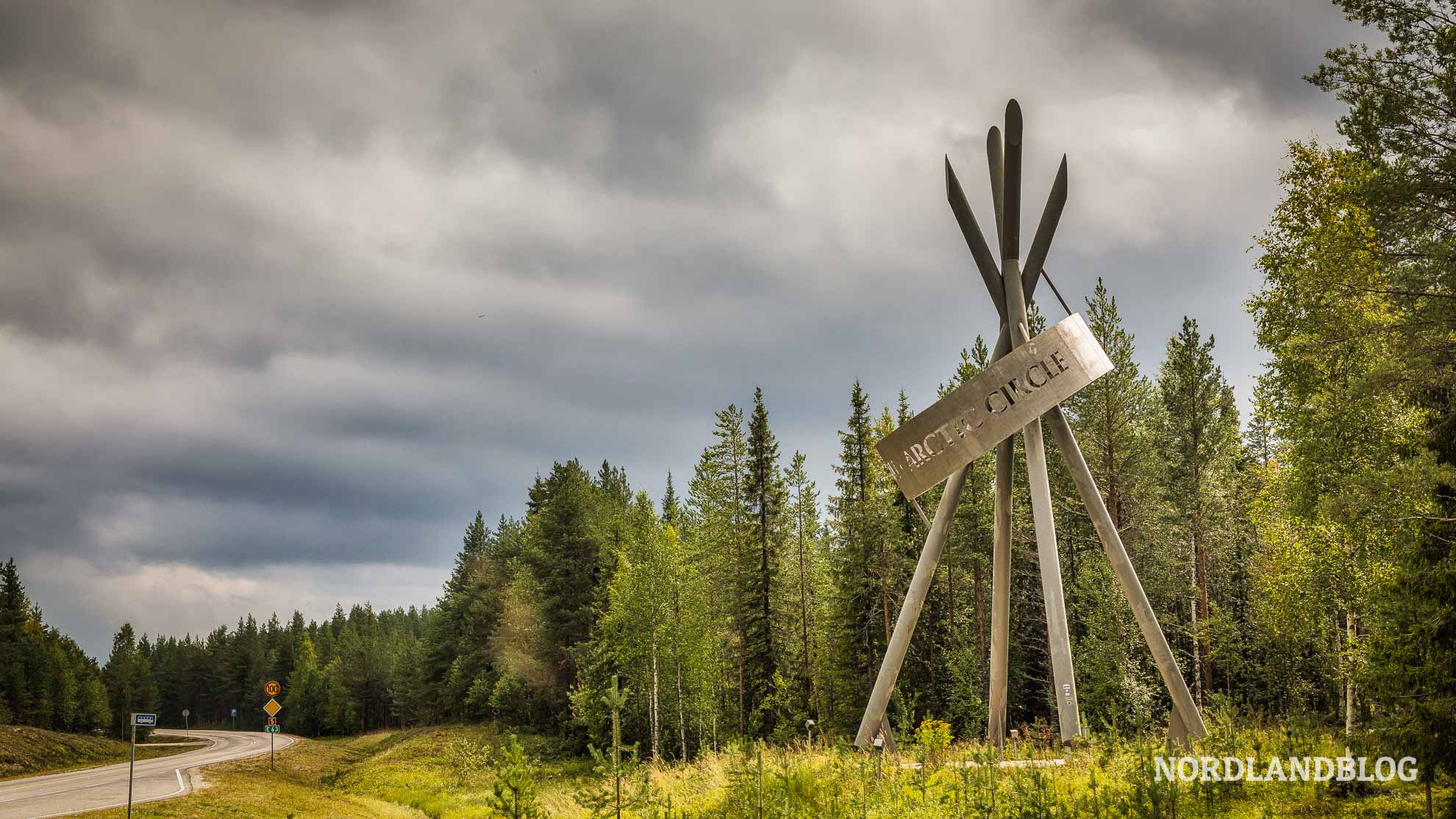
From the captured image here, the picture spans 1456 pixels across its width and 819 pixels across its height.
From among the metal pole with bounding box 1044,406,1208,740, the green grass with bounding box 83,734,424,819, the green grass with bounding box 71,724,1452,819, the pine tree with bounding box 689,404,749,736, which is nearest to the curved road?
the green grass with bounding box 83,734,424,819

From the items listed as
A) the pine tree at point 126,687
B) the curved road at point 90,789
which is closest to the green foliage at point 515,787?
the curved road at point 90,789

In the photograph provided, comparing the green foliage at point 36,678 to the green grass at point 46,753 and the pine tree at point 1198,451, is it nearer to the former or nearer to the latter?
the green grass at point 46,753

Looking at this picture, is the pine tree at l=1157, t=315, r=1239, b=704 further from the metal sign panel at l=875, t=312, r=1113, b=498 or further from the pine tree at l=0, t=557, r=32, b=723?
the pine tree at l=0, t=557, r=32, b=723

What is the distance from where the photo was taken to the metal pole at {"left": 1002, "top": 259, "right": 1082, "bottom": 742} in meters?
12.4

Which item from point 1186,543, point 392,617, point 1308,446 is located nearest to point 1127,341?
point 1186,543

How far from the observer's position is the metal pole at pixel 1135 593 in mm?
12273

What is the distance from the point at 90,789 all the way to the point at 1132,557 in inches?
1260

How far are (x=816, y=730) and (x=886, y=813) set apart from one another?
2304cm

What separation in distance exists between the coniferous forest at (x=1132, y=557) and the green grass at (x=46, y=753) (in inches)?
666

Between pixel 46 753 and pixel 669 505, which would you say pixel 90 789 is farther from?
pixel 669 505

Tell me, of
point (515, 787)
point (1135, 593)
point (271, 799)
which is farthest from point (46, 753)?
point (1135, 593)

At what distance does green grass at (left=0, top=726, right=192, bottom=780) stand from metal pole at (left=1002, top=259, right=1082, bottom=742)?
36.1 metres

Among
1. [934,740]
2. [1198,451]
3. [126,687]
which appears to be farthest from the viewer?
[126,687]

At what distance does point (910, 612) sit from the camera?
1348 cm
